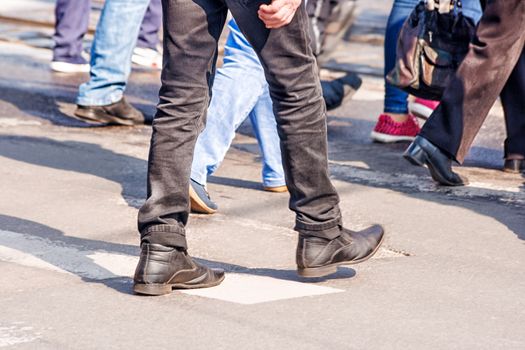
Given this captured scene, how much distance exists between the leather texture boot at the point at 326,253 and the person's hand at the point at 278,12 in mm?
724

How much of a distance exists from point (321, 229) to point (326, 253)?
8cm

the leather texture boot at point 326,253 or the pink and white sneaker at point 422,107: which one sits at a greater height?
the leather texture boot at point 326,253

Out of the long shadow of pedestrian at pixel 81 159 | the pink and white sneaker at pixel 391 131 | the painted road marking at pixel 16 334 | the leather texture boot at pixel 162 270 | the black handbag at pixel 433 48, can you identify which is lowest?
the long shadow of pedestrian at pixel 81 159

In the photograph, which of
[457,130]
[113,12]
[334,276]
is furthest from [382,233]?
[113,12]

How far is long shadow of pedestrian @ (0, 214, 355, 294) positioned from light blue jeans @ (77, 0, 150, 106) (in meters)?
2.26

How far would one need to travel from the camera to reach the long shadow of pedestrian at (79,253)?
4.05 meters

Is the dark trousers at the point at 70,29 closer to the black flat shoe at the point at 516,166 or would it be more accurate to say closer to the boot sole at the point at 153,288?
the black flat shoe at the point at 516,166

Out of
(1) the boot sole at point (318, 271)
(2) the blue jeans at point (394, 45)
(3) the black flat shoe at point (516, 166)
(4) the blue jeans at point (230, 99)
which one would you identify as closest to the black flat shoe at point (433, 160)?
(3) the black flat shoe at point (516, 166)

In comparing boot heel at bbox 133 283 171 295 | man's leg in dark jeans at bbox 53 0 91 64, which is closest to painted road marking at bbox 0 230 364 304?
boot heel at bbox 133 283 171 295

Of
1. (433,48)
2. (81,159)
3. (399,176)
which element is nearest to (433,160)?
(399,176)

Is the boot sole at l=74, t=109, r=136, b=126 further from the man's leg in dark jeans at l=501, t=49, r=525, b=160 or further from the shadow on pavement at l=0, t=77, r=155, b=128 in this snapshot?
the man's leg in dark jeans at l=501, t=49, r=525, b=160

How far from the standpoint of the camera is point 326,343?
133 inches

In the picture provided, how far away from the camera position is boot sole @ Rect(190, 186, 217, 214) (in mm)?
4910

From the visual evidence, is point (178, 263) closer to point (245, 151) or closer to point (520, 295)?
point (520, 295)
